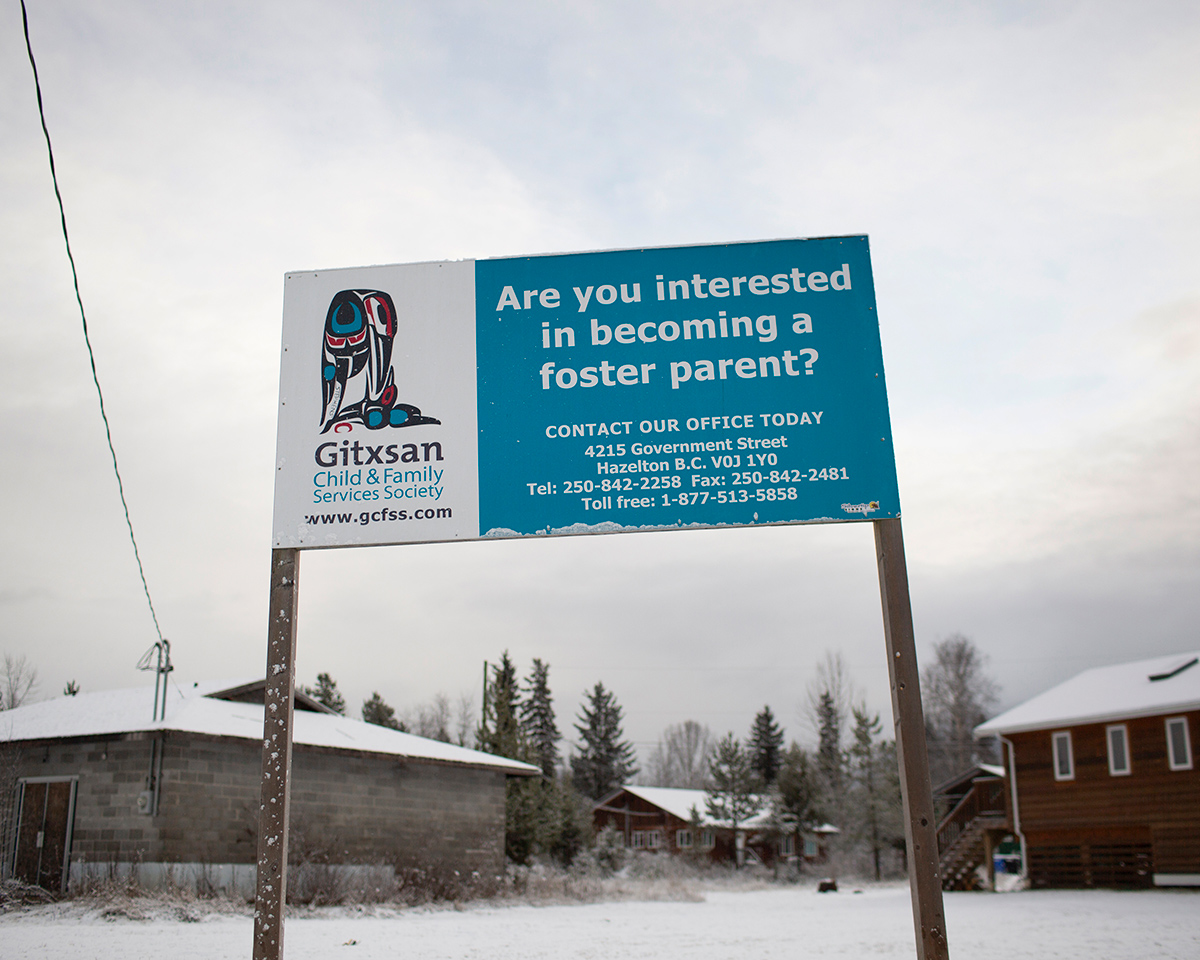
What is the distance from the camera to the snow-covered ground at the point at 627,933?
12.6 metres

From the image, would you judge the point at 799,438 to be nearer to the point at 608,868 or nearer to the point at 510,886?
the point at 510,886

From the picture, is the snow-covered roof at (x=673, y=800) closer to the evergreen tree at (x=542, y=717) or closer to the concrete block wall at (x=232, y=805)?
the evergreen tree at (x=542, y=717)

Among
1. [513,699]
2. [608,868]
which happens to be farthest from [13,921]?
[513,699]

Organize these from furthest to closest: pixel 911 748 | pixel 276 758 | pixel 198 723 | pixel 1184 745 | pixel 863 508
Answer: pixel 1184 745
pixel 198 723
pixel 863 508
pixel 276 758
pixel 911 748

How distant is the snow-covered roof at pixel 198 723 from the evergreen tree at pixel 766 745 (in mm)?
47370

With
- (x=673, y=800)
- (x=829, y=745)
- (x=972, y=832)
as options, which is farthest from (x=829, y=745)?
(x=972, y=832)

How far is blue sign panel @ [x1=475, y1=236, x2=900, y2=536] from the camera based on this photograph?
260 inches

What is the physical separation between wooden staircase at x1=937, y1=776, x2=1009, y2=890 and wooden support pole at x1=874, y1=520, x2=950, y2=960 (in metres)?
28.5

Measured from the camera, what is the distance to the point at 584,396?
6930 mm

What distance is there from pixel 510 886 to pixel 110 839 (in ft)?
36.5

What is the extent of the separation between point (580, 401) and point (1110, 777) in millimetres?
26372

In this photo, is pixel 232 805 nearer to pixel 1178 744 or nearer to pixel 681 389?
pixel 681 389

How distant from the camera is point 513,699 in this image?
69500mm

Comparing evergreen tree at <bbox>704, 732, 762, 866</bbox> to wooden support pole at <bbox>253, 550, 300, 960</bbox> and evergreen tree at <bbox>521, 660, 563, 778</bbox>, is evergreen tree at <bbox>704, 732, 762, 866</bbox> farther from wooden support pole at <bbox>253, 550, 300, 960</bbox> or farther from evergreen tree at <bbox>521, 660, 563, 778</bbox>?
wooden support pole at <bbox>253, 550, 300, 960</bbox>
